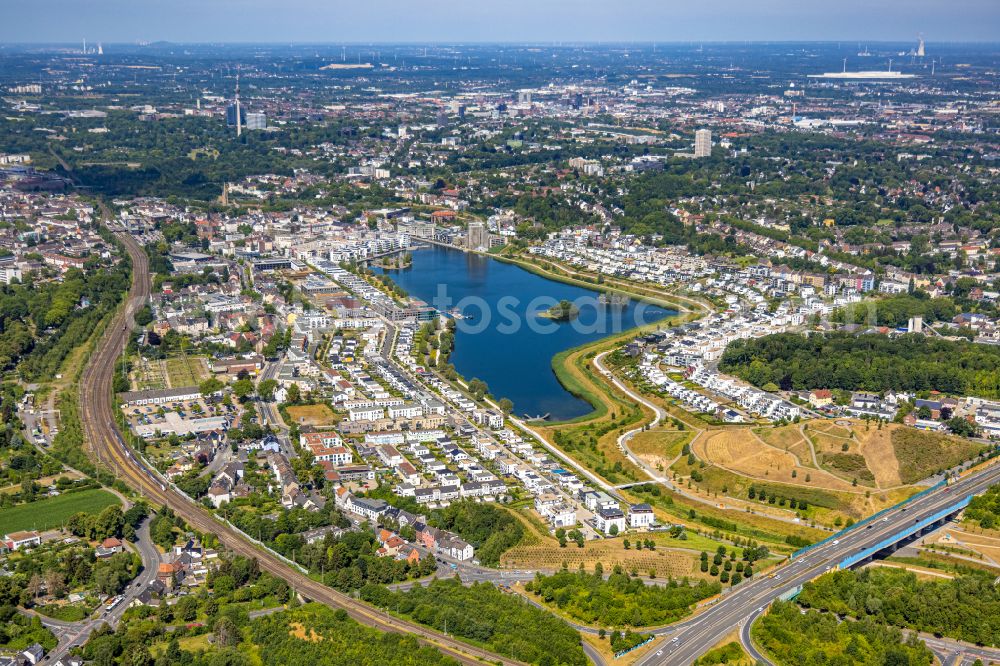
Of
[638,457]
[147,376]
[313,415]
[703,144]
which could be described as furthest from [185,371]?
[703,144]

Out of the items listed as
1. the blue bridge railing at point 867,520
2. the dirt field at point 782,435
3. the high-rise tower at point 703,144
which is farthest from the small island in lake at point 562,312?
the high-rise tower at point 703,144

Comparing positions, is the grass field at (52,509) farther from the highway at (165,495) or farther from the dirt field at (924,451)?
the dirt field at (924,451)

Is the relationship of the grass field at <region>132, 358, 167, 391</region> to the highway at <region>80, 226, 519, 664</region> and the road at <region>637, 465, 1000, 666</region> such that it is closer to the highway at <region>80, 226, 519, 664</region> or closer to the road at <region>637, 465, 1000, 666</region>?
the highway at <region>80, 226, 519, 664</region>

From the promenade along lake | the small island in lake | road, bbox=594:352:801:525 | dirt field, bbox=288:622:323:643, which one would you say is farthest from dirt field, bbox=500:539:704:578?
the small island in lake

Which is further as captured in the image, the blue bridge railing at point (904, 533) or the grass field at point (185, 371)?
the grass field at point (185, 371)

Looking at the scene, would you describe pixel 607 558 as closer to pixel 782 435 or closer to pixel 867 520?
pixel 867 520
